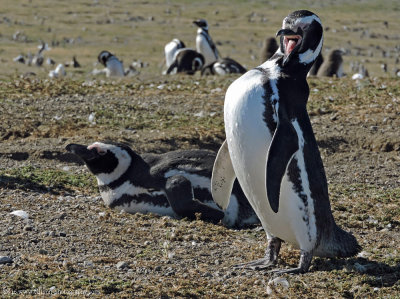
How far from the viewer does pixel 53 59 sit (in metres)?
30.9

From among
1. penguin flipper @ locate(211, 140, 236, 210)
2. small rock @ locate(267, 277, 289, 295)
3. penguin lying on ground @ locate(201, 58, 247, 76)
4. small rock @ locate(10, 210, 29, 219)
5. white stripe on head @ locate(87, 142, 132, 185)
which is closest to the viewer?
small rock @ locate(267, 277, 289, 295)

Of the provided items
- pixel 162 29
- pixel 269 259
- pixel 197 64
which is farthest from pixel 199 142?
pixel 162 29

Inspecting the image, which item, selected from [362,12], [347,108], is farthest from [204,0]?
[347,108]

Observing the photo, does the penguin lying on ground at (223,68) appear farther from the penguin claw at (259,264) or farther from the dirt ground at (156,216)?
the penguin claw at (259,264)

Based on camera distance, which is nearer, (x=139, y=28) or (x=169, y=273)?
(x=169, y=273)

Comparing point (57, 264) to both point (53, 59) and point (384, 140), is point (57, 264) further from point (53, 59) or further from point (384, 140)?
point (53, 59)

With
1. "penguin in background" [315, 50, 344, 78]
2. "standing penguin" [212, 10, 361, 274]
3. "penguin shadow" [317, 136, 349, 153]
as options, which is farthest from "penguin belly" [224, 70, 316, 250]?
"penguin in background" [315, 50, 344, 78]

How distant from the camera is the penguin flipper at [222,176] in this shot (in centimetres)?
564

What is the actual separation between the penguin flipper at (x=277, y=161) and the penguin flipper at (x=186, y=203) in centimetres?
176

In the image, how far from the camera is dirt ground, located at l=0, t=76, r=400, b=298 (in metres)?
4.81

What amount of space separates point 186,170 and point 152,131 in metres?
2.83

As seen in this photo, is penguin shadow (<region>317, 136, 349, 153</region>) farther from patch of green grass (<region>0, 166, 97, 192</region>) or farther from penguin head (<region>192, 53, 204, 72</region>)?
penguin head (<region>192, 53, 204, 72</region>)

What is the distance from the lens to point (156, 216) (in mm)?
6711

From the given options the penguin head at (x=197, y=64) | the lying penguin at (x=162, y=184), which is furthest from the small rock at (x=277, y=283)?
the penguin head at (x=197, y=64)
